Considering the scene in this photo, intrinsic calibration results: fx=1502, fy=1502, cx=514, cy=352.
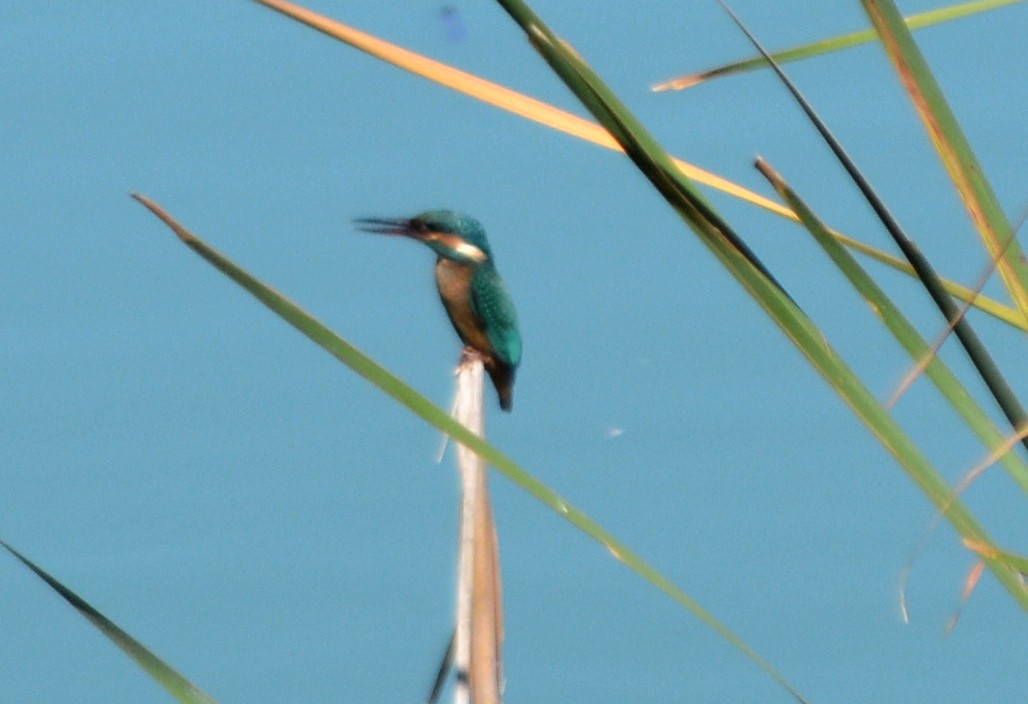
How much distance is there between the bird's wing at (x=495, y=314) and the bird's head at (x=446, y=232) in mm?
38

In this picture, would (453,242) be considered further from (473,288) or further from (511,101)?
(511,101)

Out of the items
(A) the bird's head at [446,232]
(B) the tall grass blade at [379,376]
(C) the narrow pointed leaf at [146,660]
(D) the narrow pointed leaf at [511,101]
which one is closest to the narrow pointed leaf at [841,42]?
(D) the narrow pointed leaf at [511,101]

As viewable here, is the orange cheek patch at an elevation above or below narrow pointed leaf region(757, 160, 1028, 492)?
above

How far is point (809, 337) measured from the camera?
1.58 ft

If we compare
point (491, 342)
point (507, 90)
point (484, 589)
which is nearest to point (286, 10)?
point (507, 90)

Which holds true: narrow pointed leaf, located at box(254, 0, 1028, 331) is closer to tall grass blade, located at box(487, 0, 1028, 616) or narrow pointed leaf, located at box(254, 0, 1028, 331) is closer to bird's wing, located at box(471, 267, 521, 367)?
tall grass blade, located at box(487, 0, 1028, 616)

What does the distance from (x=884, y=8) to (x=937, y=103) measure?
0.12 feet

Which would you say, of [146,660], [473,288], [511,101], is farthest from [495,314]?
[146,660]

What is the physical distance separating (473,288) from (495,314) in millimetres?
45

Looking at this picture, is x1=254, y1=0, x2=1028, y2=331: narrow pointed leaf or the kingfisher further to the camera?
the kingfisher

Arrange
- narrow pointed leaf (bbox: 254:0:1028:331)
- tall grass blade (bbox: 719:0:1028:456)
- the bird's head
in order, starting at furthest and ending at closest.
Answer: the bird's head
narrow pointed leaf (bbox: 254:0:1028:331)
tall grass blade (bbox: 719:0:1028:456)

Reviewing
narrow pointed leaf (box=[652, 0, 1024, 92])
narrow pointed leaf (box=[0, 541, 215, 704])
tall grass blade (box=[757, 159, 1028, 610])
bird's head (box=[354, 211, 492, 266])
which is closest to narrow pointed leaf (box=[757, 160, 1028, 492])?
tall grass blade (box=[757, 159, 1028, 610])

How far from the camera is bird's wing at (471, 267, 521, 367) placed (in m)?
1.81

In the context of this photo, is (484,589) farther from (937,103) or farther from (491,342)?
(491,342)
